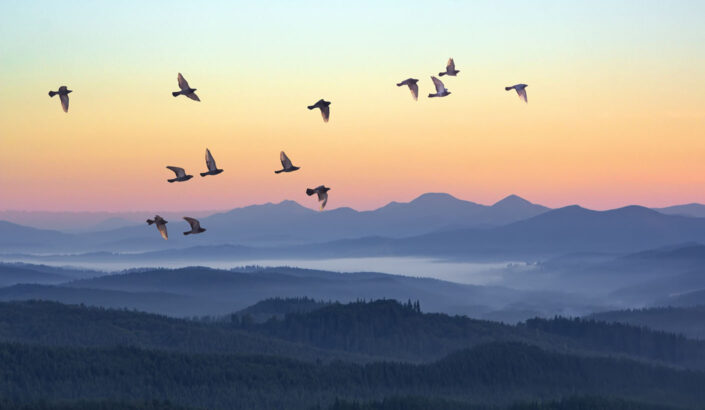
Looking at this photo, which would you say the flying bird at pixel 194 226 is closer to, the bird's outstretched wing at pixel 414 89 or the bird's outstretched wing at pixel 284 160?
the bird's outstretched wing at pixel 284 160

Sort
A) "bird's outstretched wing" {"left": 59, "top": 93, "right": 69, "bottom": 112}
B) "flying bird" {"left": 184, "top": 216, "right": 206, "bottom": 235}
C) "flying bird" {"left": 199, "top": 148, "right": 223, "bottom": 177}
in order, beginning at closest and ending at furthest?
"flying bird" {"left": 184, "top": 216, "right": 206, "bottom": 235}
"flying bird" {"left": 199, "top": 148, "right": 223, "bottom": 177}
"bird's outstretched wing" {"left": 59, "top": 93, "right": 69, "bottom": 112}

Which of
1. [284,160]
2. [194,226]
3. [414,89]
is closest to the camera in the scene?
[194,226]

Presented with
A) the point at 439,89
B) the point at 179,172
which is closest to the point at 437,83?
the point at 439,89

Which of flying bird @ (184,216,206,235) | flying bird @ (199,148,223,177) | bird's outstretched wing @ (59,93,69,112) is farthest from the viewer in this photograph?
bird's outstretched wing @ (59,93,69,112)

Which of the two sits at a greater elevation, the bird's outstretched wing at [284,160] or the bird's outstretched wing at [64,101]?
the bird's outstretched wing at [64,101]

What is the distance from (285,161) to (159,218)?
44.1 feet

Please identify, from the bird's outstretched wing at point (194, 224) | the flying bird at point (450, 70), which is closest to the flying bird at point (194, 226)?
the bird's outstretched wing at point (194, 224)

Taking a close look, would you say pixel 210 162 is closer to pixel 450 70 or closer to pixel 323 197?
pixel 323 197

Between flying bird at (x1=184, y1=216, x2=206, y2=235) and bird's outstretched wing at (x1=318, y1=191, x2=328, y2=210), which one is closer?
flying bird at (x1=184, y1=216, x2=206, y2=235)

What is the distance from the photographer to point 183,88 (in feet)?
341

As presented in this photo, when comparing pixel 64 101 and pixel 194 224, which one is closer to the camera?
pixel 194 224

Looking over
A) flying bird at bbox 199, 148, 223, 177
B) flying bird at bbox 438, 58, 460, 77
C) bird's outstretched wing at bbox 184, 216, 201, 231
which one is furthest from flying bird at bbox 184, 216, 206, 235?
flying bird at bbox 438, 58, 460, 77

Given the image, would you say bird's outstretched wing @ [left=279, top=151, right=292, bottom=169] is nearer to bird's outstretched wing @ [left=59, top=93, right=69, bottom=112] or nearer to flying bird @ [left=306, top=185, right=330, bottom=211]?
flying bird @ [left=306, top=185, right=330, bottom=211]

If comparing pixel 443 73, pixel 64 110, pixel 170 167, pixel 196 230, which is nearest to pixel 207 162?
pixel 170 167
